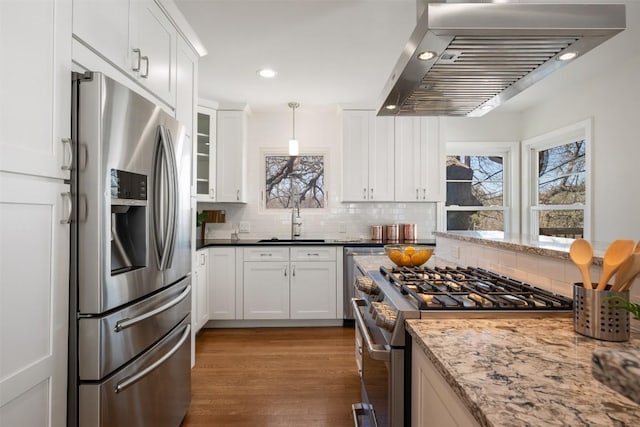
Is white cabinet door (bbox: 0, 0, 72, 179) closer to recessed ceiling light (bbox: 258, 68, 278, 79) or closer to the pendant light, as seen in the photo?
recessed ceiling light (bbox: 258, 68, 278, 79)

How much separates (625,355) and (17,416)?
4.70 feet

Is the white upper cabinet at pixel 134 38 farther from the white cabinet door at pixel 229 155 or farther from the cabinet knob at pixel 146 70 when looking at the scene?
the white cabinet door at pixel 229 155

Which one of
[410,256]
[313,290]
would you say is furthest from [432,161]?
Result: [410,256]

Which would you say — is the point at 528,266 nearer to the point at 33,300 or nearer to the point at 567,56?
the point at 567,56

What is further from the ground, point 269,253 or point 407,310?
point 407,310

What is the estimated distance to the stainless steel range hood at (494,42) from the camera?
1.10 metres

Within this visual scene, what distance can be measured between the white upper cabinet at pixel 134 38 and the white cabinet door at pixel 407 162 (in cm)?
261

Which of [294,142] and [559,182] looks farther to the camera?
[559,182]

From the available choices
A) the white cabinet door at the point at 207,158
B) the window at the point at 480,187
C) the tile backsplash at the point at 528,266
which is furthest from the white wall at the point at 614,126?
the white cabinet door at the point at 207,158

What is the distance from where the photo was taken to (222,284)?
3.68 metres

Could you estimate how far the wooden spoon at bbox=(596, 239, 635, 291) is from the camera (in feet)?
3.06

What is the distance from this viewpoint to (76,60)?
130 centimetres

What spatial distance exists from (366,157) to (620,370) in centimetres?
376

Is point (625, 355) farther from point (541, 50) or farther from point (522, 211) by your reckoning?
point (522, 211)
